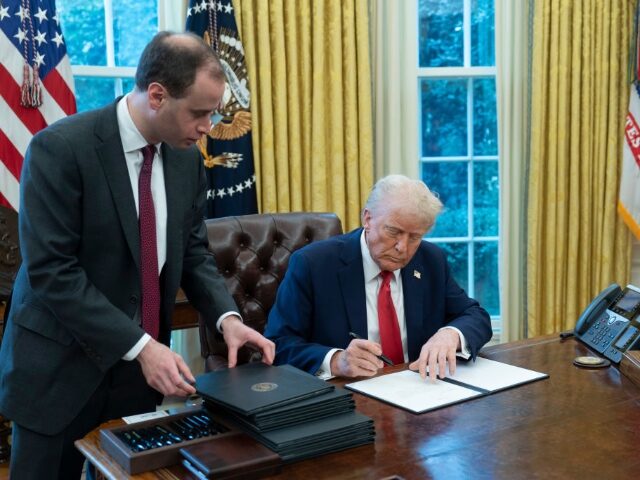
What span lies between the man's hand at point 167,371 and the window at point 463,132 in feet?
10.0

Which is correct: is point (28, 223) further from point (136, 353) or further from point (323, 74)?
point (323, 74)

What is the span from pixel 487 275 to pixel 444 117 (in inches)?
40.0

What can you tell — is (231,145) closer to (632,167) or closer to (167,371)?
(632,167)

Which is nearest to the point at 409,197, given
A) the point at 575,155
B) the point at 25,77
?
the point at 25,77

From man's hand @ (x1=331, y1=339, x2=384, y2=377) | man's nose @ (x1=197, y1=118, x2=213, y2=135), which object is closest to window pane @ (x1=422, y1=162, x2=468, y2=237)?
man's hand @ (x1=331, y1=339, x2=384, y2=377)

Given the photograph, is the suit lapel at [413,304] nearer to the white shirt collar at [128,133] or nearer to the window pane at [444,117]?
the white shirt collar at [128,133]

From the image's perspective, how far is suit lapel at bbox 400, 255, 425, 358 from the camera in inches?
94.7

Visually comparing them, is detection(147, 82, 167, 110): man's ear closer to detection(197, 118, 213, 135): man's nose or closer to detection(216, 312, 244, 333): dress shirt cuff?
detection(197, 118, 213, 135): man's nose

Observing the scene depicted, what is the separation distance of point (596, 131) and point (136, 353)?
331 centimetres

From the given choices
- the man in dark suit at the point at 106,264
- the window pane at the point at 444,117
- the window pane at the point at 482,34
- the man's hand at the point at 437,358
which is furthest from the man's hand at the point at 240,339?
the window pane at the point at 482,34

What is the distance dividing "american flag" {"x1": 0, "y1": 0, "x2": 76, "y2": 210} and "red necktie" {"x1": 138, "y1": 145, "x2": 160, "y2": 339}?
1865 millimetres

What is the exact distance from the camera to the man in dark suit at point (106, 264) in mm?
1722

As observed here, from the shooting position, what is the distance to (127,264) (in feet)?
6.14

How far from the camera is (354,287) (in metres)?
2.40
